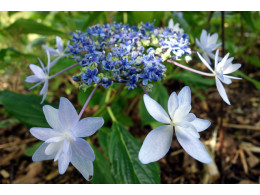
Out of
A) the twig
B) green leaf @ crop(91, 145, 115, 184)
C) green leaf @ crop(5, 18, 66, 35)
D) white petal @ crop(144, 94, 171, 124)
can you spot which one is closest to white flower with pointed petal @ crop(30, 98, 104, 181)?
white petal @ crop(144, 94, 171, 124)

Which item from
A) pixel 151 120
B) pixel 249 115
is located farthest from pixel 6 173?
pixel 249 115

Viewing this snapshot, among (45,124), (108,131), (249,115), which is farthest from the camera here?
(249,115)

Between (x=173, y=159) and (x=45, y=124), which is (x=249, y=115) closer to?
(x=173, y=159)

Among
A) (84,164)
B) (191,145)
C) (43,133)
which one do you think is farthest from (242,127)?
(43,133)

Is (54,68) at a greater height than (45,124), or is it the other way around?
(54,68)

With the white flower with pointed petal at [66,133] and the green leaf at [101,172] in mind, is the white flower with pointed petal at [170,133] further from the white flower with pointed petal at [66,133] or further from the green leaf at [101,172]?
the green leaf at [101,172]
